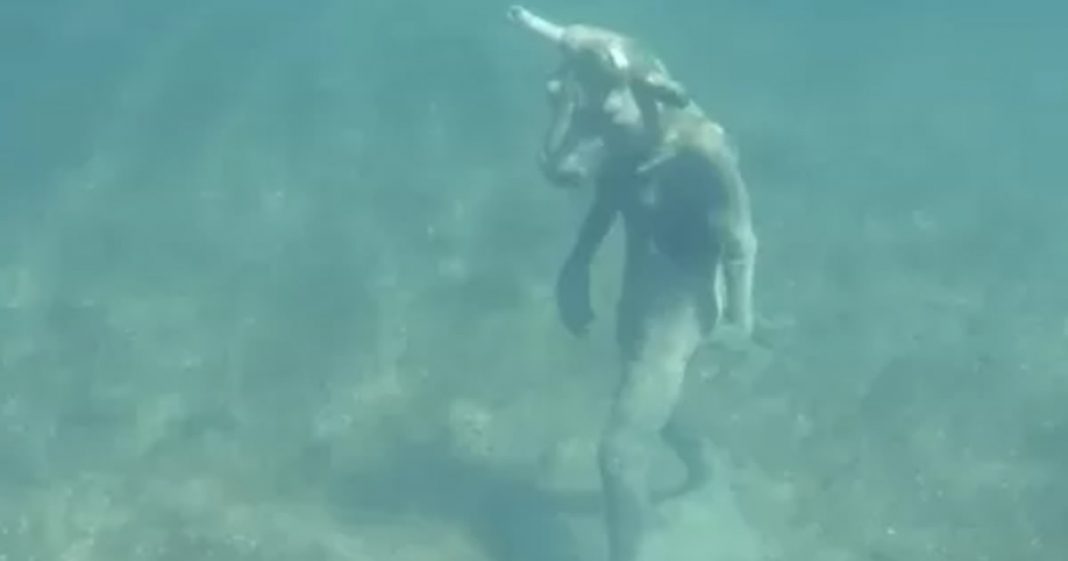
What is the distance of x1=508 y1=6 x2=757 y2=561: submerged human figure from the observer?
10.5 m

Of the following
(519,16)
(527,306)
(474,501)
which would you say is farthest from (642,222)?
(527,306)

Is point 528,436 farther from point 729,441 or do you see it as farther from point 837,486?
point 837,486

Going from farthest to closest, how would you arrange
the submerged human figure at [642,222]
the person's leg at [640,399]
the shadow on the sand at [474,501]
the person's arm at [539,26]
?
1. the shadow on the sand at [474,501]
2. the person's leg at [640,399]
3. the person's arm at [539,26]
4. the submerged human figure at [642,222]

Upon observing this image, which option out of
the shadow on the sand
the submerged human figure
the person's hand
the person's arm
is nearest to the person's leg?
the submerged human figure

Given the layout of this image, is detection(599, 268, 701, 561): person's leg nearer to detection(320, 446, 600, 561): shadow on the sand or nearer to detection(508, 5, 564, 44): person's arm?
detection(320, 446, 600, 561): shadow on the sand

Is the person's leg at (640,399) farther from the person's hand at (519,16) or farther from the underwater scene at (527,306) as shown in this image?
the person's hand at (519,16)

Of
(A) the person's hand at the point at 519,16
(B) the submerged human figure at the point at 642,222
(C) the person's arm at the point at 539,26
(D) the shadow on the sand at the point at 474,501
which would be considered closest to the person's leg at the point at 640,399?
(B) the submerged human figure at the point at 642,222

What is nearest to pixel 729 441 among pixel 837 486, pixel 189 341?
pixel 837 486

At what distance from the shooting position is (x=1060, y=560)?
11227 millimetres

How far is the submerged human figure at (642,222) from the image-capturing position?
10.5 meters

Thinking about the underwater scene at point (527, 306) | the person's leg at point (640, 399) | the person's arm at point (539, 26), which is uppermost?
the person's arm at point (539, 26)

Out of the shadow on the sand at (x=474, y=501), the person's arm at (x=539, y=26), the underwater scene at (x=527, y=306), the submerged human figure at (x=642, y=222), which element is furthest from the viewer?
the shadow on the sand at (x=474, y=501)

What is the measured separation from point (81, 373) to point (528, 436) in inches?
200

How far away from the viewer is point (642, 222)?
11.0 metres
